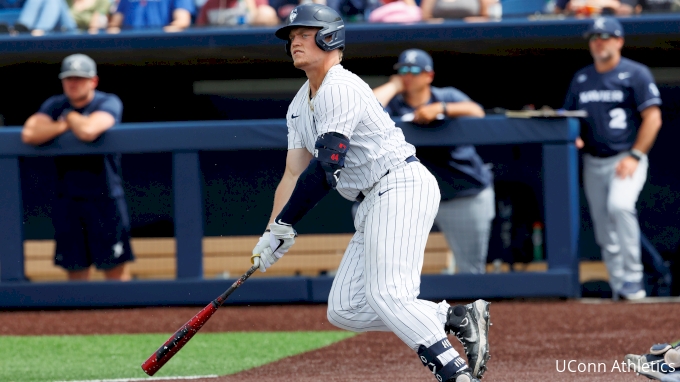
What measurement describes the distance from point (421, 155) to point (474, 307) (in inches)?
128

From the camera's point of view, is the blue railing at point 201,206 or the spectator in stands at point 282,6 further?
the spectator in stands at point 282,6

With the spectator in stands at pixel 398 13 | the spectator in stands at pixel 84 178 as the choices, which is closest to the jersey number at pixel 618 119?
the spectator in stands at pixel 398 13

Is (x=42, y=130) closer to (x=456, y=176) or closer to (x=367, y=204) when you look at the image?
(x=456, y=176)

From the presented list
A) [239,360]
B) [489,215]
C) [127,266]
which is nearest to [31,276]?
[127,266]

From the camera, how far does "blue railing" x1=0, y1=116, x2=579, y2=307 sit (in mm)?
7176

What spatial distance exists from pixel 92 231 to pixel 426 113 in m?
2.39

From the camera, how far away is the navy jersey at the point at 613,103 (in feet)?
24.1

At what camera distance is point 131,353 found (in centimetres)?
571

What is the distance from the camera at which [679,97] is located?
29.4ft

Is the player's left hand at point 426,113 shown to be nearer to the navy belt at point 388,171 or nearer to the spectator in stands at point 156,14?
the spectator in stands at point 156,14

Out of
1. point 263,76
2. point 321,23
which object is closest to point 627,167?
point 263,76

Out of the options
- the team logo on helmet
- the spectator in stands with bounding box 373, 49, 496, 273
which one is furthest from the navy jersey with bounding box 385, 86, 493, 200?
the team logo on helmet

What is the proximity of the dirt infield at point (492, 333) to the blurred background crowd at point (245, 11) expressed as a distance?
85.8 inches

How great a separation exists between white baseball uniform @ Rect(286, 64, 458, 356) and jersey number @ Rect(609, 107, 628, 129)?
3704 millimetres
